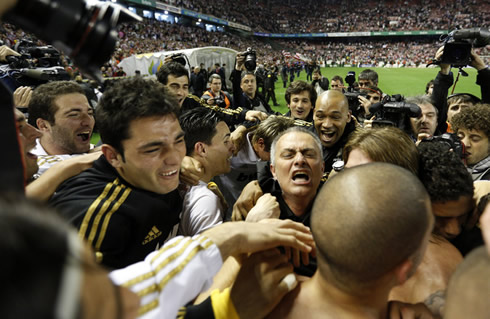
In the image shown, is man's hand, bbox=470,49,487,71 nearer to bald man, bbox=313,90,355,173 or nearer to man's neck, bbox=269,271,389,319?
bald man, bbox=313,90,355,173

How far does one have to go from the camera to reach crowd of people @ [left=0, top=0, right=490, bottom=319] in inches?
16.5

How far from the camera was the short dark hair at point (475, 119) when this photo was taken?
2.58 metres

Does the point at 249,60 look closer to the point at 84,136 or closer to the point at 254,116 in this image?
the point at 254,116

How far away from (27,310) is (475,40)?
4461 millimetres

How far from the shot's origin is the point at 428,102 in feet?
11.6

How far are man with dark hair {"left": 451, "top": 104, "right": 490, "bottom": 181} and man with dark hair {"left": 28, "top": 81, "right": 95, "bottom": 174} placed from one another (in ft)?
11.6

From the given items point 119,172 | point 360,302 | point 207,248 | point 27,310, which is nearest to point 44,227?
point 27,310

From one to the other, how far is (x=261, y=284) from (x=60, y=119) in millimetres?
2437

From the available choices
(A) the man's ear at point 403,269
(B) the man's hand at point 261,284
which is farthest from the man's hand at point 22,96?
(A) the man's ear at point 403,269

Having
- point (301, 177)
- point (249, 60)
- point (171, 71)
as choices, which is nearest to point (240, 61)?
point (249, 60)

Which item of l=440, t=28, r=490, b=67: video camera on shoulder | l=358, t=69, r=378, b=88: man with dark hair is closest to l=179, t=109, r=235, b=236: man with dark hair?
l=440, t=28, r=490, b=67: video camera on shoulder

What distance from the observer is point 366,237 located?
0.95 metres

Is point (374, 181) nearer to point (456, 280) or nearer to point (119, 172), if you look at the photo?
point (456, 280)

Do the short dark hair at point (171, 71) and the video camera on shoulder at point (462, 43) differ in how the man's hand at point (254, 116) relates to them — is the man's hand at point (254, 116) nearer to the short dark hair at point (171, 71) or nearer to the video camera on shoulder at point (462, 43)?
the short dark hair at point (171, 71)
